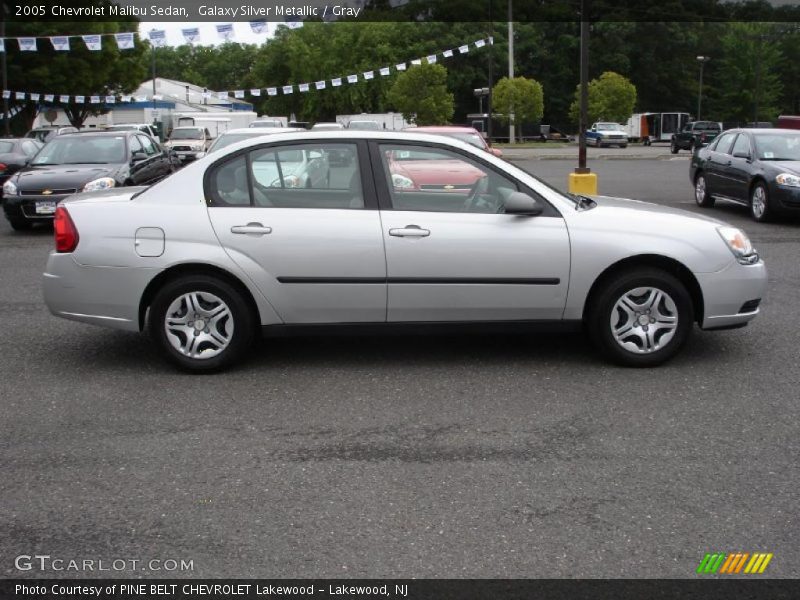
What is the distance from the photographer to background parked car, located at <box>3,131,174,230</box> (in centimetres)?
1370

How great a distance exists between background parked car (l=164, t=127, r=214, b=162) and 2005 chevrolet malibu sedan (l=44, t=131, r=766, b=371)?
30929mm

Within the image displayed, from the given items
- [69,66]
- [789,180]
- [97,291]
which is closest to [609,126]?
[69,66]

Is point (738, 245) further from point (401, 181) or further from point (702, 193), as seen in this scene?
point (702, 193)

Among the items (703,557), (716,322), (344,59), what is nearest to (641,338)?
(716,322)

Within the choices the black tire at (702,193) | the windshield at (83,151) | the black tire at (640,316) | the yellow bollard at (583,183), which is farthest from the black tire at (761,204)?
the windshield at (83,151)

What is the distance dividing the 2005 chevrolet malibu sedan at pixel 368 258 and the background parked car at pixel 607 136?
53962 mm

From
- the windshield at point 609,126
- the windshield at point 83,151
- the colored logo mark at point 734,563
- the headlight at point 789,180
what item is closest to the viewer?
the colored logo mark at point 734,563

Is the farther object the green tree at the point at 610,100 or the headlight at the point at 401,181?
the green tree at the point at 610,100

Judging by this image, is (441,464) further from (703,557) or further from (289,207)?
(289,207)

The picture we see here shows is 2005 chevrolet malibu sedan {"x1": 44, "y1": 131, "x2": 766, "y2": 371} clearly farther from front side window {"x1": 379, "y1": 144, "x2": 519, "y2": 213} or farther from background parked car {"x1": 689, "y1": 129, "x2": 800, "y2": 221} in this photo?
background parked car {"x1": 689, "y1": 129, "x2": 800, "y2": 221}

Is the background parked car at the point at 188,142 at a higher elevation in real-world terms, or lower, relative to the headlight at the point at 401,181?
lower

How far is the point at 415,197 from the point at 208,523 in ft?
9.85

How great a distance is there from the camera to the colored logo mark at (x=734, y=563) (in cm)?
348

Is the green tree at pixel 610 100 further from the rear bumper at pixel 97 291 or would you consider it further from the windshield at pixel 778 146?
the rear bumper at pixel 97 291
